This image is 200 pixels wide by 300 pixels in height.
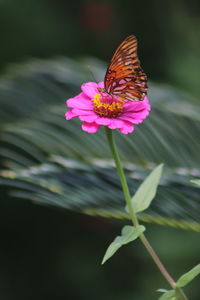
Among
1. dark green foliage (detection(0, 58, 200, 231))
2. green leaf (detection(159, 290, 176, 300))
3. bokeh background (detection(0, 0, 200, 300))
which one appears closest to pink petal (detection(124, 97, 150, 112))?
dark green foliage (detection(0, 58, 200, 231))

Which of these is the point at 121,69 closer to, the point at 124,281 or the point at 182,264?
the point at 182,264

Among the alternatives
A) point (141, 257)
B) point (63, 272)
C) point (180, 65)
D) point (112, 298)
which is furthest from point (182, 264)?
point (180, 65)

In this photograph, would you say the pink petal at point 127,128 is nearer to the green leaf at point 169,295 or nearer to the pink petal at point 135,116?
the pink petal at point 135,116

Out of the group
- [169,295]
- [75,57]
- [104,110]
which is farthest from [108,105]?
[75,57]

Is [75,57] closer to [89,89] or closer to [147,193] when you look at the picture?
[89,89]

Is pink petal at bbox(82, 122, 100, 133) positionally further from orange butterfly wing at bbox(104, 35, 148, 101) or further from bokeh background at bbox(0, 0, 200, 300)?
bokeh background at bbox(0, 0, 200, 300)
